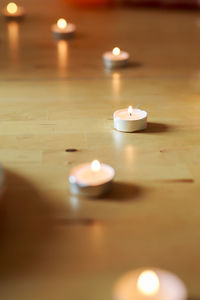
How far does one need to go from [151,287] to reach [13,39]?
2.34 meters

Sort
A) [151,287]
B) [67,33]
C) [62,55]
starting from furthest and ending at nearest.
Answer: [67,33], [62,55], [151,287]

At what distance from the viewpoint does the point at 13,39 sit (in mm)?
3061

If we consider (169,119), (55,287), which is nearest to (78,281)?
(55,287)

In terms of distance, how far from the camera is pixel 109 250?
3.98ft

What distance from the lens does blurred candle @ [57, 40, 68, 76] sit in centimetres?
254

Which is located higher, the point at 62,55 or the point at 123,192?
the point at 62,55

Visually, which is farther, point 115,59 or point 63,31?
point 63,31

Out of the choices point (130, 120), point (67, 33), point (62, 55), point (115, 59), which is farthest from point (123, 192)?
point (67, 33)

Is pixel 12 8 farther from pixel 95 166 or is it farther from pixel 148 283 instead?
pixel 148 283

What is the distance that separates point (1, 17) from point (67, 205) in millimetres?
2510

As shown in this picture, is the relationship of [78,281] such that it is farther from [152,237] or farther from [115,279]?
[152,237]

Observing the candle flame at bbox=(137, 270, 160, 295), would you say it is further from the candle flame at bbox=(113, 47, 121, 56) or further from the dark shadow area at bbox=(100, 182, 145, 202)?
the candle flame at bbox=(113, 47, 121, 56)

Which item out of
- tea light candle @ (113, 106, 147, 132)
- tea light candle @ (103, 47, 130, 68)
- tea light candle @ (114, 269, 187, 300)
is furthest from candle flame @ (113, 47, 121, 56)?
tea light candle @ (114, 269, 187, 300)

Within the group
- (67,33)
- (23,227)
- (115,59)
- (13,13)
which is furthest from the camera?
(13,13)
